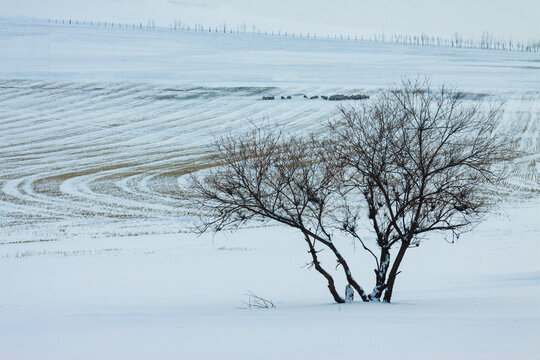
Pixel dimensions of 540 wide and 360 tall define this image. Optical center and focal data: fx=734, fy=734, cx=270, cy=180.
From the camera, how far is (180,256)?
28219 mm

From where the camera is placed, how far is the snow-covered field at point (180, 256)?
41.0 feet

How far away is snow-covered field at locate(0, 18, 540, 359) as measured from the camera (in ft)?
41.0

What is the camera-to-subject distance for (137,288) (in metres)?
22.1

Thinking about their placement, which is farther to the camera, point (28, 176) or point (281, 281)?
point (28, 176)

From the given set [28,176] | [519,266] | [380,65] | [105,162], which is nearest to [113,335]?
[519,266]

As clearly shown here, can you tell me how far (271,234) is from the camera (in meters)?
33.5

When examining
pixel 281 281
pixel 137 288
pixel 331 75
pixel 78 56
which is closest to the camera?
pixel 137 288

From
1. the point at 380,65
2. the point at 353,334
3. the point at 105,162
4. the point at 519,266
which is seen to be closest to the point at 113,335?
the point at 353,334

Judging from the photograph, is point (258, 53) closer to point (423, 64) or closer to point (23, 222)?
point (423, 64)

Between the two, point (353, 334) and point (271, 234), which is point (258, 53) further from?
point (353, 334)

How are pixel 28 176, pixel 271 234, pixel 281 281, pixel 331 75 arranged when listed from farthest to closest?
pixel 331 75
pixel 28 176
pixel 271 234
pixel 281 281

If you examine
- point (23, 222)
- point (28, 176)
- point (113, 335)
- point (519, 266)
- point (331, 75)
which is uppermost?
point (331, 75)

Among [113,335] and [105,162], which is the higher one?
[105,162]

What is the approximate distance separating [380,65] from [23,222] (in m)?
93.0
